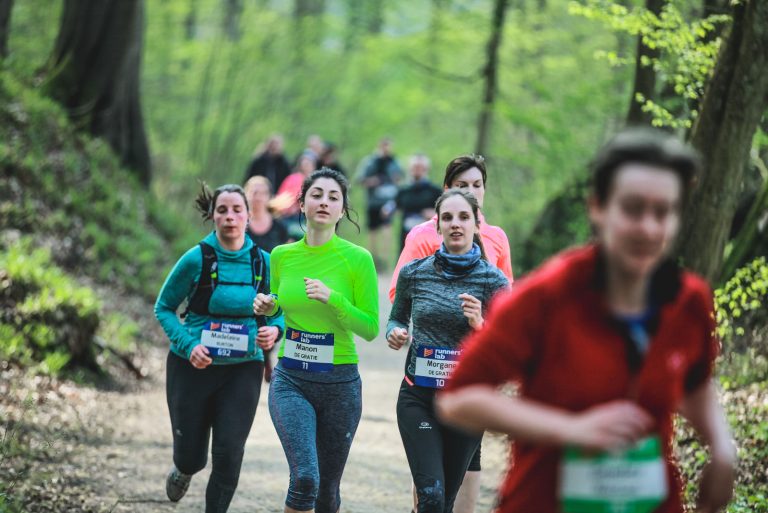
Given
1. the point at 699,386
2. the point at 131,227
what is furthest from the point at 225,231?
the point at 131,227

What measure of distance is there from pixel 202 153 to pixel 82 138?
11001mm

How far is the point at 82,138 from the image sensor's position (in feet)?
62.5

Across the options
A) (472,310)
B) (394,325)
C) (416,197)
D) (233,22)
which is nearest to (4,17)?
(416,197)

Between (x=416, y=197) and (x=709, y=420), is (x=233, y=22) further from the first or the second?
(x=709, y=420)

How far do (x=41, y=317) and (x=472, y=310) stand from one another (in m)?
6.68

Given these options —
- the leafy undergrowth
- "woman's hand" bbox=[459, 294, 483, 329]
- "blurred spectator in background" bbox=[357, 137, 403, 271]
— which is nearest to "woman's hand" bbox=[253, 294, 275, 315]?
"woman's hand" bbox=[459, 294, 483, 329]

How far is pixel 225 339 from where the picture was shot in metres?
6.09

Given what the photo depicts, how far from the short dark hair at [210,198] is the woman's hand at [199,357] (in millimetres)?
963

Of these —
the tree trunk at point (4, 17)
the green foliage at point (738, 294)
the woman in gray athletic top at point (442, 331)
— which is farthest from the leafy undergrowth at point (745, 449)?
the tree trunk at point (4, 17)

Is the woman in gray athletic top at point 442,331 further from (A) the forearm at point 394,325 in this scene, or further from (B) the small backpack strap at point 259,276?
(B) the small backpack strap at point 259,276

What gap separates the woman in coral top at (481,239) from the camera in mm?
6148

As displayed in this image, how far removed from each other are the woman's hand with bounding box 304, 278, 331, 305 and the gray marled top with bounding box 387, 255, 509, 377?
38 centimetres

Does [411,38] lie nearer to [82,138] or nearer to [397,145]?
[397,145]

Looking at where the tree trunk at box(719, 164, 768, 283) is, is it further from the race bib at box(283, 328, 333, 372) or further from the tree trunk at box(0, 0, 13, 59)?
the tree trunk at box(0, 0, 13, 59)
